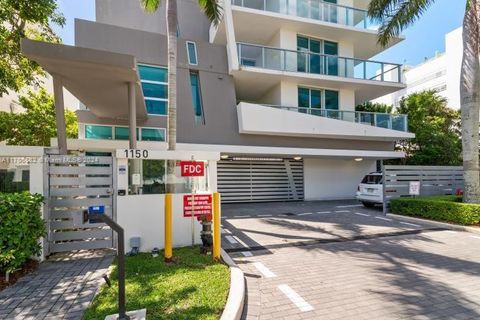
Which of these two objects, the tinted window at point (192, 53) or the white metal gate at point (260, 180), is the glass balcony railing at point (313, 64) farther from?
the white metal gate at point (260, 180)

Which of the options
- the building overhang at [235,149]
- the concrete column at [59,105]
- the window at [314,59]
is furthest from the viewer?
the window at [314,59]

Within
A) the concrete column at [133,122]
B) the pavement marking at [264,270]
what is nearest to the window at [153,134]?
the concrete column at [133,122]

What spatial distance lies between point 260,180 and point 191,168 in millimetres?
11311

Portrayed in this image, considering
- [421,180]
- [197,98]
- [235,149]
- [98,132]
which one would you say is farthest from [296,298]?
[197,98]

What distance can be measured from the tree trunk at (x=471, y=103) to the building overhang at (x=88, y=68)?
35.2 feet

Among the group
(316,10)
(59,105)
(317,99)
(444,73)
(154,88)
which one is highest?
(444,73)

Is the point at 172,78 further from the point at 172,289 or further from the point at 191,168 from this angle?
the point at 172,289

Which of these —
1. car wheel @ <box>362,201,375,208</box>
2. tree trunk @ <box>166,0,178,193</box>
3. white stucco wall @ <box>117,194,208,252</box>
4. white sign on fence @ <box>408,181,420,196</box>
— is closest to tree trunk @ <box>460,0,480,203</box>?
white sign on fence @ <box>408,181,420,196</box>

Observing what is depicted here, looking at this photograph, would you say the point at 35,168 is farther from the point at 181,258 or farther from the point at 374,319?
the point at 374,319

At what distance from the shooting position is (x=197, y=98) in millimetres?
14297

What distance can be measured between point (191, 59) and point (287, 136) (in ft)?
21.2

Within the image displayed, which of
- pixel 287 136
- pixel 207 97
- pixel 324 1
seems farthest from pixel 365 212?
pixel 324 1

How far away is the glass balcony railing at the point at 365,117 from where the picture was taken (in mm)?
14844

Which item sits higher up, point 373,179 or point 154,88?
point 154,88
